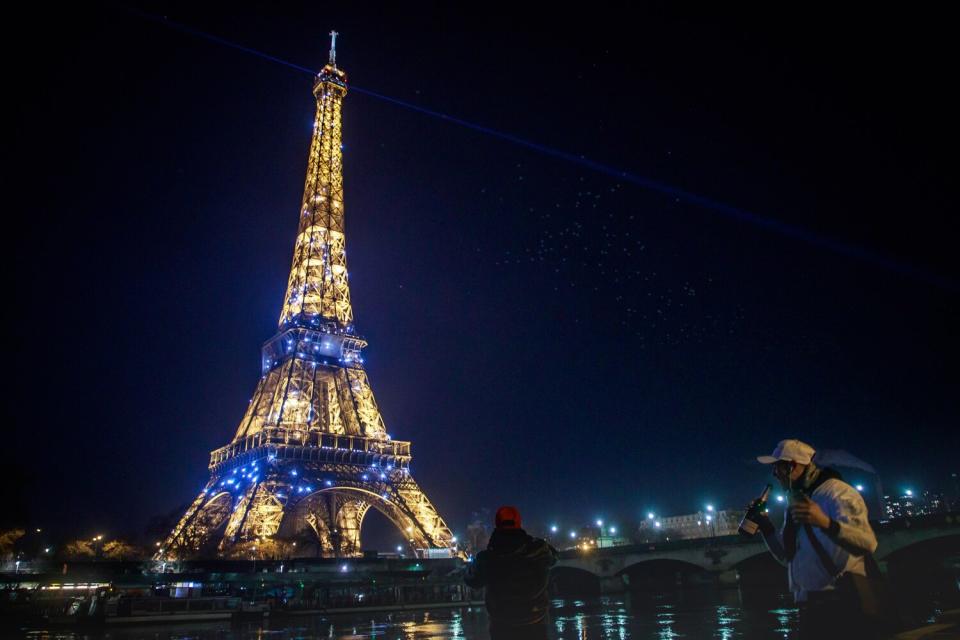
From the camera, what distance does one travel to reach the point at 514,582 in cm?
464

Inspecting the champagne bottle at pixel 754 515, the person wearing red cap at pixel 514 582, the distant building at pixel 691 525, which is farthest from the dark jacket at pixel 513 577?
the distant building at pixel 691 525

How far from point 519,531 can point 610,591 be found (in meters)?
61.4

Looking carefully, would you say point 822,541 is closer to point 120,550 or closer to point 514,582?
point 514,582

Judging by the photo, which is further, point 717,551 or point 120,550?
point 120,550

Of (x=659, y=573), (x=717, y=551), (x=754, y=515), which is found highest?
(x=754, y=515)

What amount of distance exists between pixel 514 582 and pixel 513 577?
4 cm

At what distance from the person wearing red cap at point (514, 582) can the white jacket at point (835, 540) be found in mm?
1682

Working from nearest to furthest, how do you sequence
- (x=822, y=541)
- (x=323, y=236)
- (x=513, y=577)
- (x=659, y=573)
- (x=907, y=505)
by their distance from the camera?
1. (x=822, y=541)
2. (x=513, y=577)
3. (x=323, y=236)
4. (x=659, y=573)
5. (x=907, y=505)

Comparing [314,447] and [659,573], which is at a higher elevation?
[314,447]

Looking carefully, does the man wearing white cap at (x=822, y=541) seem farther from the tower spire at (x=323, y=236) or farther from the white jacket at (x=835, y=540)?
the tower spire at (x=323, y=236)

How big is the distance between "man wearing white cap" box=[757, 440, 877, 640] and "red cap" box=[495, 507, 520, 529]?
5.57 ft

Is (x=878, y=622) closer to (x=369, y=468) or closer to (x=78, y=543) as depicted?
(x=369, y=468)

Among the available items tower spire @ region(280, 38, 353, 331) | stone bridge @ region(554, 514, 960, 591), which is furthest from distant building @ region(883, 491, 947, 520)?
tower spire @ region(280, 38, 353, 331)

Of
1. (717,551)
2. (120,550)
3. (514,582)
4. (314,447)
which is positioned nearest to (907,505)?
(717,551)
